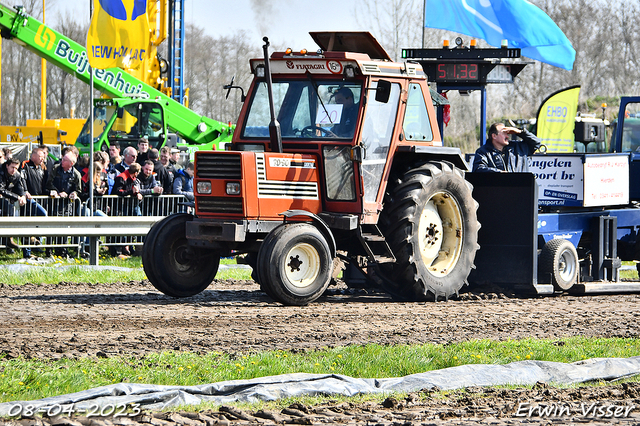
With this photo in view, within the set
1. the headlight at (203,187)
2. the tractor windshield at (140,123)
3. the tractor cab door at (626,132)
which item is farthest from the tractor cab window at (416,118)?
the tractor windshield at (140,123)

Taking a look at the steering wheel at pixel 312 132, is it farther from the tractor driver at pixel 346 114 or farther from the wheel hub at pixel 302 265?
the wheel hub at pixel 302 265

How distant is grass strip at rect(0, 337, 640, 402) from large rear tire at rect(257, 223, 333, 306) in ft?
7.06

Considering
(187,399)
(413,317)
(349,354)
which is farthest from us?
(413,317)

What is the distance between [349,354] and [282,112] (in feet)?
12.8

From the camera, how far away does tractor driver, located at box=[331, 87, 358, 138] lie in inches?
385

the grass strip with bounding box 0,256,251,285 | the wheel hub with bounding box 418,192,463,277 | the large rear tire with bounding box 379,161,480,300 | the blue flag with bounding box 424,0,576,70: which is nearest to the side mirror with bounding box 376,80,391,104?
the large rear tire with bounding box 379,161,480,300

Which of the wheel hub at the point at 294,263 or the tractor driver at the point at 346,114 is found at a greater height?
the tractor driver at the point at 346,114

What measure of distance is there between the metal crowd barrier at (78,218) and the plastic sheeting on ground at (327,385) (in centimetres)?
719

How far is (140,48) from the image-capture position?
52.7 ft

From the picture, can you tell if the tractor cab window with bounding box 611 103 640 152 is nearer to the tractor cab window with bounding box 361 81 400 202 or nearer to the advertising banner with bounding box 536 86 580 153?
the tractor cab window with bounding box 361 81 400 202

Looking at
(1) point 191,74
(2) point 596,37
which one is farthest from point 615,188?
(1) point 191,74

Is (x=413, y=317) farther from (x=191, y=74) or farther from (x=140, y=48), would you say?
(x=191, y=74)

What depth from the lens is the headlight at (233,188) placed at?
30.8 feet

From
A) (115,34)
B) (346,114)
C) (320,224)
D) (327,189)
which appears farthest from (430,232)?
(115,34)
